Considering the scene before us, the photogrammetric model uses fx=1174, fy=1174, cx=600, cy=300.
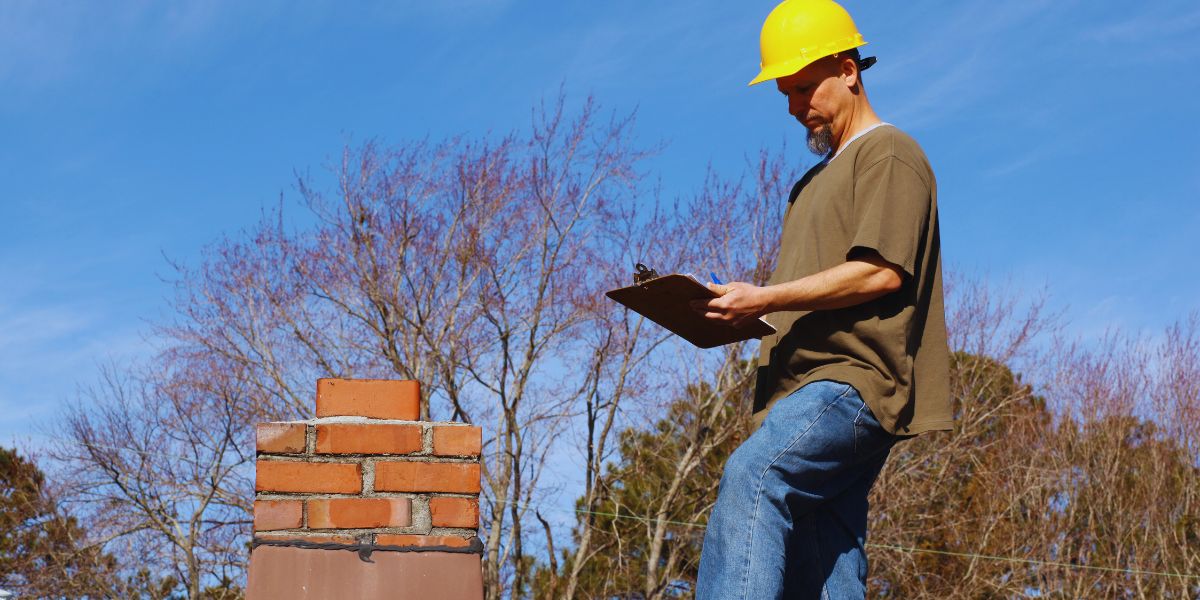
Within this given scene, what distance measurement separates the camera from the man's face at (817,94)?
2264 mm

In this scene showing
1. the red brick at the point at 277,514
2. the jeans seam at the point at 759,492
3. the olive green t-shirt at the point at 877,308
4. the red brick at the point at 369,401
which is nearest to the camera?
the jeans seam at the point at 759,492

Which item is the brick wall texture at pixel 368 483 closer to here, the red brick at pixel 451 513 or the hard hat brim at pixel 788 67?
the red brick at pixel 451 513

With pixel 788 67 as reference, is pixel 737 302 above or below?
below

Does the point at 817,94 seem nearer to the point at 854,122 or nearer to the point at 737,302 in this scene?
the point at 854,122

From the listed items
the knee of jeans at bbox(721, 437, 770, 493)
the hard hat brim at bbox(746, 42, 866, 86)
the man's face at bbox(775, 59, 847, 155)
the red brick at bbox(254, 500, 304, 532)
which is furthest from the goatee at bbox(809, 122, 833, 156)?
the red brick at bbox(254, 500, 304, 532)

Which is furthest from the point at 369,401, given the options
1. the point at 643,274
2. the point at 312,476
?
the point at 643,274

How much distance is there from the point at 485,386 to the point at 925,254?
1256cm

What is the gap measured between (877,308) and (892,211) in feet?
0.58

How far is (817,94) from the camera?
7.50 feet

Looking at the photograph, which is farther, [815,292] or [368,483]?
[368,483]

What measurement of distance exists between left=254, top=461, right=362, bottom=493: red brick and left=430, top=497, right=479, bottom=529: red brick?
0.16 metres

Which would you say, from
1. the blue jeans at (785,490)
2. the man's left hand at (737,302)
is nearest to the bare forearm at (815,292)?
the man's left hand at (737,302)

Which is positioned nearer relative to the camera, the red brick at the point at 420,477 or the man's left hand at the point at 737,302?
the man's left hand at the point at 737,302

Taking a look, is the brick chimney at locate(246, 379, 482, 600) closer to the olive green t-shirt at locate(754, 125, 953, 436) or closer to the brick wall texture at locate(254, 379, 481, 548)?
the brick wall texture at locate(254, 379, 481, 548)
